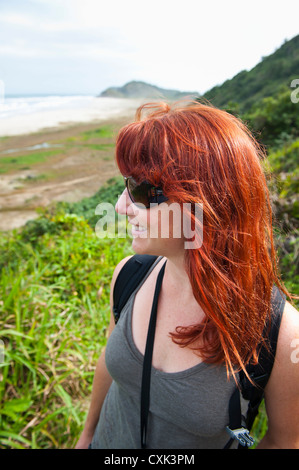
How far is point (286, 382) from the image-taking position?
87cm

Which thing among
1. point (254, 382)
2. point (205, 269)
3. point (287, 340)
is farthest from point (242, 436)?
point (205, 269)

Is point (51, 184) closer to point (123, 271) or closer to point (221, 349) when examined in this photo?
point (123, 271)

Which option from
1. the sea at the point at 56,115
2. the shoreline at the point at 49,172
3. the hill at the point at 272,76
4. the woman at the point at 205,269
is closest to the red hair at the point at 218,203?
the woman at the point at 205,269

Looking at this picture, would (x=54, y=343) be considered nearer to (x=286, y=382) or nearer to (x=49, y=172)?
(x=286, y=382)

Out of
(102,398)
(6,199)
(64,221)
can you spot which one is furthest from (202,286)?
(6,199)

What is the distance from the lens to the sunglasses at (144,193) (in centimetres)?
88

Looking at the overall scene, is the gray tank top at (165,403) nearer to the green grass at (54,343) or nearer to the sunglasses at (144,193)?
the sunglasses at (144,193)

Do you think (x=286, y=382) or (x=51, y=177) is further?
(x=51, y=177)

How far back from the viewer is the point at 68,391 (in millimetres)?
2203

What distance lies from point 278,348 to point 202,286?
29 centimetres

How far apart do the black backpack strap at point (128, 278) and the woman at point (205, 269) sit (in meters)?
0.19

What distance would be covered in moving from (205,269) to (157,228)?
0.20m

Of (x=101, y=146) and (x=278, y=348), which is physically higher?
(x=101, y=146)

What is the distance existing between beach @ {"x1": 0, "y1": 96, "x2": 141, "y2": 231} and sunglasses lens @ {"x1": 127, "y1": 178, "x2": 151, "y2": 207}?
14.4 feet
